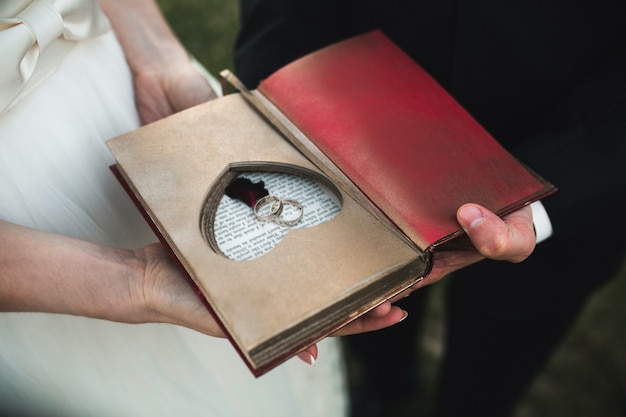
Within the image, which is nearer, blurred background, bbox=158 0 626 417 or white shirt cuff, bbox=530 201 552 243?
white shirt cuff, bbox=530 201 552 243

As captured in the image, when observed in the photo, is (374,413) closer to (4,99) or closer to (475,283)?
(475,283)

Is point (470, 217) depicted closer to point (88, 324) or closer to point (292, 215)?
point (292, 215)

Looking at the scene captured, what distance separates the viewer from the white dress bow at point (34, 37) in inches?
34.3

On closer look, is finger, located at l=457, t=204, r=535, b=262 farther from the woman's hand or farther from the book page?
the woman's hand

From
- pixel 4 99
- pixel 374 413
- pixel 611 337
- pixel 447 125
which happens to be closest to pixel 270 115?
pixel 447 125

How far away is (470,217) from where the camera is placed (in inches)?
32.8

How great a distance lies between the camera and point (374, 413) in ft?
6.48

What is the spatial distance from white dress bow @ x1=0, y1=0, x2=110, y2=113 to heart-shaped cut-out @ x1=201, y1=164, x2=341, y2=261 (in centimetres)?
36

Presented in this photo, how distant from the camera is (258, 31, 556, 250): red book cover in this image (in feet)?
2.86

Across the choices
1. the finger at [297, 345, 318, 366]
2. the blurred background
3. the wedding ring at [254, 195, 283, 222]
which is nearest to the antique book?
the wedding ring at [254, 195, 283, 222]

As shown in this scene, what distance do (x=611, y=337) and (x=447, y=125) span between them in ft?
5.07

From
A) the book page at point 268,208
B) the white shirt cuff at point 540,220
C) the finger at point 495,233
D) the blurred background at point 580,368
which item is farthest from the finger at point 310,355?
the blurred background at point 580,368

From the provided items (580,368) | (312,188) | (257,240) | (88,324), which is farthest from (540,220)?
(580,368)

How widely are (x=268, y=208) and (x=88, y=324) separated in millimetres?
397
